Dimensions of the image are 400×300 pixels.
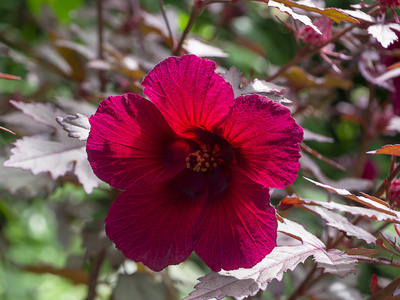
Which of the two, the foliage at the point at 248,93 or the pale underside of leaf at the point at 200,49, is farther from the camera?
the pale underside of leaf at the point at 200,49

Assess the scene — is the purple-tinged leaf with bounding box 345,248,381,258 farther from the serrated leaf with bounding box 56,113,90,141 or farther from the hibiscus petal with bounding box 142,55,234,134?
the serrated leaf with bounding box 56,113,90,141

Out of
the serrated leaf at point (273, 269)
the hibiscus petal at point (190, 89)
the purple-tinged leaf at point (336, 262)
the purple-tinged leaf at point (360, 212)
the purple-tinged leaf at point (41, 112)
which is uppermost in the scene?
the hibiscus petal at point (190, 89)

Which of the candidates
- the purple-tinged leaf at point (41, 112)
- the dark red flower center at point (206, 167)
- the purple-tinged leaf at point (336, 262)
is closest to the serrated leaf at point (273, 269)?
the purple-tinged leaf at point (336, 262)

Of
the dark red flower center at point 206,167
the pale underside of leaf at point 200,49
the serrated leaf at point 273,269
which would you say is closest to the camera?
the serrated leaf at point 273,269

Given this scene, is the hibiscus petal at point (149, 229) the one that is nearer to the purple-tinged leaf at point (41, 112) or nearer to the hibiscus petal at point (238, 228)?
the hibiscus petal at point (238, 228)

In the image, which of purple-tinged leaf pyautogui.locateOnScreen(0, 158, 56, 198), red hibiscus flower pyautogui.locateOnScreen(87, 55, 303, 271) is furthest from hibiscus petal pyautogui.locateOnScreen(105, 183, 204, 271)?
purple-tinged leaf pyautogui.locateOnScreen(0, 158, 56, 198)

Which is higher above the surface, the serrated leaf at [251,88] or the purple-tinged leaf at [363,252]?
the serrated leaf at [251,88]

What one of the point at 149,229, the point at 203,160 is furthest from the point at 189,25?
the point at 149,229

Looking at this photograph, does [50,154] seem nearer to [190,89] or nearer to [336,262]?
[190,89]
